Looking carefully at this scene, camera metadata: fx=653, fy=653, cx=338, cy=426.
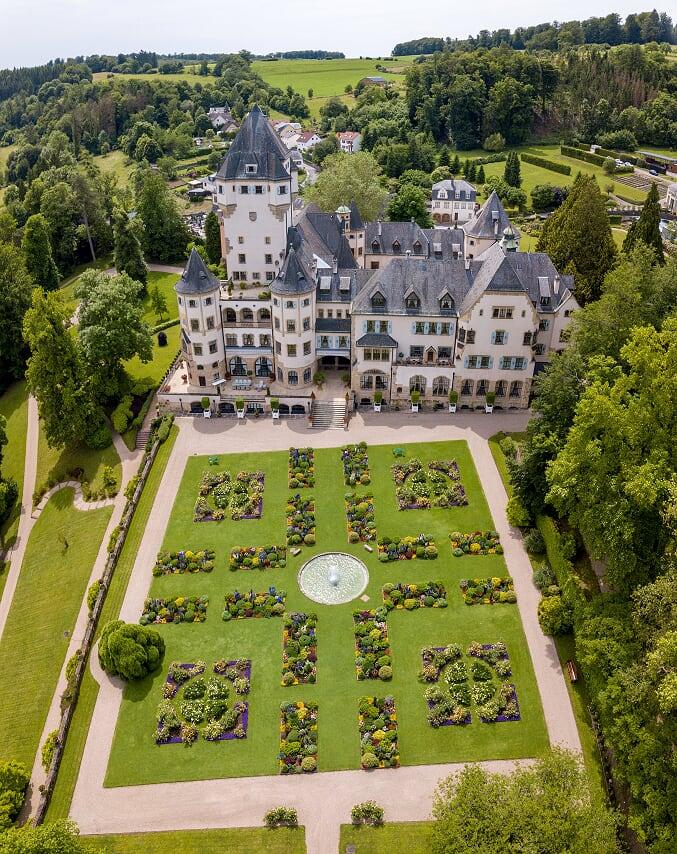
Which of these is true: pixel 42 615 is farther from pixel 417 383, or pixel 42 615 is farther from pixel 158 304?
pixel 158 304

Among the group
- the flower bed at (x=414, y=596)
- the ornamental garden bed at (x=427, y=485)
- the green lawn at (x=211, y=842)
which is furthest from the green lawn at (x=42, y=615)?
the ornamental garden bed at (x=427, y=485)

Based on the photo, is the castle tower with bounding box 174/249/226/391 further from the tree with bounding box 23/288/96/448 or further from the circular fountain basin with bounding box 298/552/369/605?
the circular fountain basin with bounding box 298/552/369/605

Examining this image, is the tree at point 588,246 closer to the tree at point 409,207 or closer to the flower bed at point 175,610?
the tree at point 409,207

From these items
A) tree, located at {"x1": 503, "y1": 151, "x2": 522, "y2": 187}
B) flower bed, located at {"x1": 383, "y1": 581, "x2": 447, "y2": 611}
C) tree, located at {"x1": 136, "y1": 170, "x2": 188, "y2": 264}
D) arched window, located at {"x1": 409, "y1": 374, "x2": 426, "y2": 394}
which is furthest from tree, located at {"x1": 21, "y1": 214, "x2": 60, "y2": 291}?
tree, located at {"x1": 503, "y1": 151, "x2": 522, "y2": 187}

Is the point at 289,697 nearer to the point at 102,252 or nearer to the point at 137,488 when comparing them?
the point at 137,488

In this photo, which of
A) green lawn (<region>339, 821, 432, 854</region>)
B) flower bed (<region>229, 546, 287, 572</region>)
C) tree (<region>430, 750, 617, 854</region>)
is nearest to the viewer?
tree (<region>430, 750, 617, 854</region>)

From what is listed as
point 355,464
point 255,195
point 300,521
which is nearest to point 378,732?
point 300,521

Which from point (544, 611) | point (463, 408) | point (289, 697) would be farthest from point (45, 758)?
point (463, 408)
